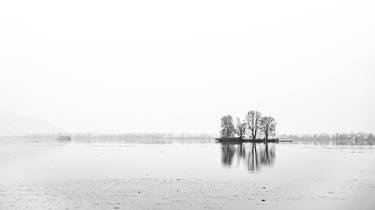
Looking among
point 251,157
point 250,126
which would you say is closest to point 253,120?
point 250,126

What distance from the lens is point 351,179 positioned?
38.8 metres

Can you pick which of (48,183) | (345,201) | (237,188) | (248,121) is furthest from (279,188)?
(248,121)

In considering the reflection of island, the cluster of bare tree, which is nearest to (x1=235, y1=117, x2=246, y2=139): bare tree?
the cluster of bare tree

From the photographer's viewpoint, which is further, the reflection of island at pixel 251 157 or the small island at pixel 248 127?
the small island at pixel 248 127

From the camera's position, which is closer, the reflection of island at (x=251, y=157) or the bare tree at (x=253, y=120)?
the reflection of island at (x=251, y=157)

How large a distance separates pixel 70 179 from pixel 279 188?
1766 cm

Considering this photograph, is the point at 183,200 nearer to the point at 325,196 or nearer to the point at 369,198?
the point at 325,196

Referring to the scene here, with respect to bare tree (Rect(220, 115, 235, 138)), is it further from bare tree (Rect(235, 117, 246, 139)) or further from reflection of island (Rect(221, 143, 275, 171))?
reflection of island (Rect(221, 143, 275, 171))

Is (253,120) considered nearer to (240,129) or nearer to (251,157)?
(240,129)

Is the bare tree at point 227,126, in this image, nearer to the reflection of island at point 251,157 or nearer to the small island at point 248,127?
the small island at point 248,127

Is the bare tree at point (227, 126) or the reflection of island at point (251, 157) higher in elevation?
the bare tree at point (227, 126)

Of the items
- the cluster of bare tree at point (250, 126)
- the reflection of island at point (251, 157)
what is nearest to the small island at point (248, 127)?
the cluster of bare tree at point (250, 126)

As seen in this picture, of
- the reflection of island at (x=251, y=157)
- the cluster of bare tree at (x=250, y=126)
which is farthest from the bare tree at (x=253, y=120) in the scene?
the reflection of island at (x=251, y=157)

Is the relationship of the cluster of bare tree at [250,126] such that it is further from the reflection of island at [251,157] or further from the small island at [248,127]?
the reflection of island at [251,157]
